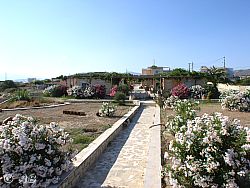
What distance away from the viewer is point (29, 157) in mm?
4859

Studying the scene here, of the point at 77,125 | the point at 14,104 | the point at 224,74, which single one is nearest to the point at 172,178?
the point at 77,125

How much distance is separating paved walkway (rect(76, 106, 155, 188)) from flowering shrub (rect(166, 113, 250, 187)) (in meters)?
1.25

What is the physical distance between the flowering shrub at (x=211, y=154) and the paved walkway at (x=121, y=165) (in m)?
1.25

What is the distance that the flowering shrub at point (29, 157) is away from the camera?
15.6 feet

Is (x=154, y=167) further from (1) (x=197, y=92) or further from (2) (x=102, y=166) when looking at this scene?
(1) (x=197, y=92)

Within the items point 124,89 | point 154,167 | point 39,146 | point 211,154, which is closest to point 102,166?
point 154,167

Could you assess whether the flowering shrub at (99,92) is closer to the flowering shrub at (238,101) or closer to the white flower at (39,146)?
the flowering shrub at (238,101)

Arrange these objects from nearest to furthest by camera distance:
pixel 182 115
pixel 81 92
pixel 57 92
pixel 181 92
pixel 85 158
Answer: pixel 85 158 < pixel 182 115 < pixel 181 92 < pixel 81 92 < pixel 57 92

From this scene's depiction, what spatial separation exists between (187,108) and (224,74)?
2472 centimetres

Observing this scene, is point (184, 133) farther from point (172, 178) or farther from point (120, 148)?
point (120, 148)

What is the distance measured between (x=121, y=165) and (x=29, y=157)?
272 centimetres

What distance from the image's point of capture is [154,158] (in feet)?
22.6

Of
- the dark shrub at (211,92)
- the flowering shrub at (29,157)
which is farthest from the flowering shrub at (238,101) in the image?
the flowering shrub at (29,157)

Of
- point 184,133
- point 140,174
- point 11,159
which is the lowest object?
point 140,174
